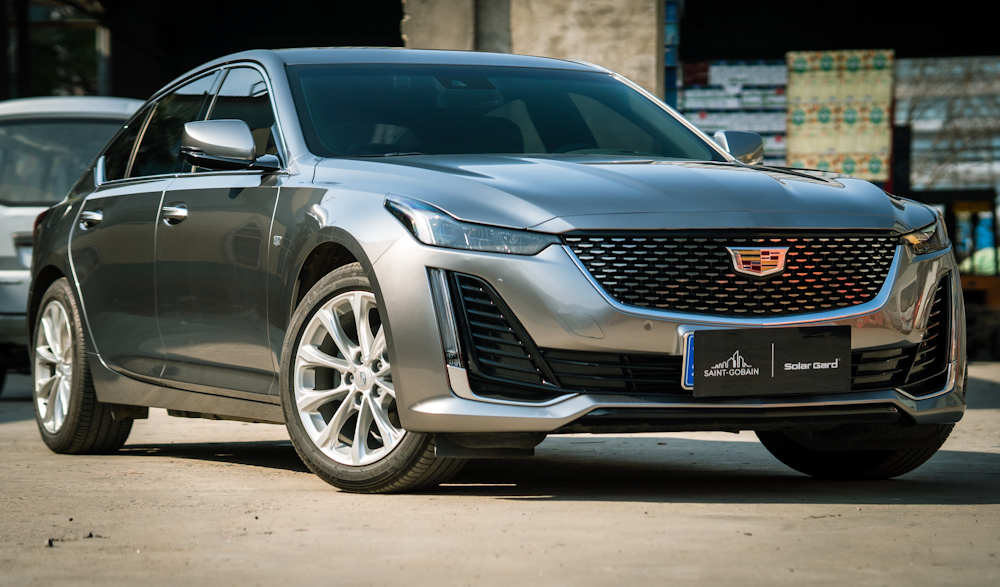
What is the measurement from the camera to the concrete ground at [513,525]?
3.32 metres

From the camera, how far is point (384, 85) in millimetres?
5496

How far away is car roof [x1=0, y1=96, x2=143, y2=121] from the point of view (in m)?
10.4

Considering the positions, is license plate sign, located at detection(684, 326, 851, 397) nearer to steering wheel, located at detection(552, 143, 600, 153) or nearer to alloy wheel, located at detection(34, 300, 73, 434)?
steering wheel, located at detection(552, 143, 600, 153)

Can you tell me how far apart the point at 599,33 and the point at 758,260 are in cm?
738

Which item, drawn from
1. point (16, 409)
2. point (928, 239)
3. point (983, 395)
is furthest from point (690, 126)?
point (16, 409)

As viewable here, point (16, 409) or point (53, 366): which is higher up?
point (53, 366)

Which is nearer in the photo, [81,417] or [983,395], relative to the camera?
[81,417]

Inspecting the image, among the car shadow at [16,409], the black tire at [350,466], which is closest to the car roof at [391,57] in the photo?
the black tire at [350,466]

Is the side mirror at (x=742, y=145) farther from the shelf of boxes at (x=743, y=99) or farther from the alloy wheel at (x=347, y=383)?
the shelf of boxes at (x=743, y=99)

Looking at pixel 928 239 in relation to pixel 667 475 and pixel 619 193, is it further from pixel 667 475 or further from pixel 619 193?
pixel 667 475

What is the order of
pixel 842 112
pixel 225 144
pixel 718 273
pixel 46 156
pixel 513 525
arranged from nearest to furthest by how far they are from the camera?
pixel 513 525 → pixel 718 273 → pixel 225 144 → pixel 46 156 → pixel 842 112

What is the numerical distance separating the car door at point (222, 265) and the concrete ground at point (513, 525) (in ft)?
1.35

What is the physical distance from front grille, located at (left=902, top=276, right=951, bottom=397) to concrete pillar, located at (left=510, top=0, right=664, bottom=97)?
6632 mm

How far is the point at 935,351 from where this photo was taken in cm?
480
